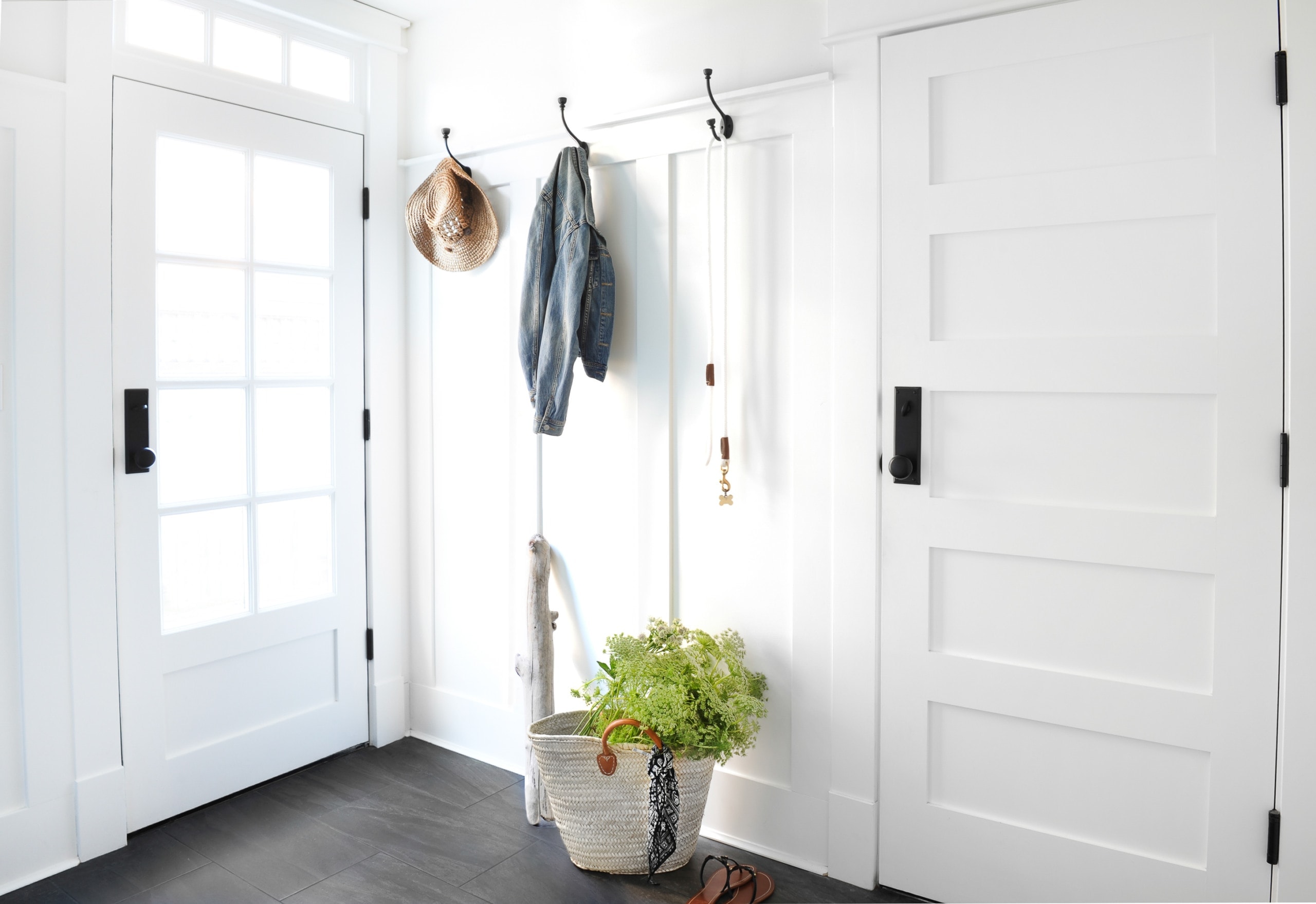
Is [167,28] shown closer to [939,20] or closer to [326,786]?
[939,20]

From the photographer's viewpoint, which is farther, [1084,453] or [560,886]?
[560,886]

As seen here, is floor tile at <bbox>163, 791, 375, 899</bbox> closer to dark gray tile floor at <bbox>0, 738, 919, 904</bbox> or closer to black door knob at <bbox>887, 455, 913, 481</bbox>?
dark gray tile floor at <bbox>0, 738, 919, 904</bbox>

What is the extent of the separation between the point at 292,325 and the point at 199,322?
0.28 metres

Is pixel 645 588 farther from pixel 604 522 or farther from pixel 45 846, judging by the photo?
pixel 45 846

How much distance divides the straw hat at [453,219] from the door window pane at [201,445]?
2.39 feet

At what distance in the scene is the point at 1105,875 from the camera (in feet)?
5.96

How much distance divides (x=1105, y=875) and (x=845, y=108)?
1760 millimetres

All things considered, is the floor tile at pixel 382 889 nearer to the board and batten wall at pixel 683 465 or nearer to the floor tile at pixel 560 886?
the floor tile at pixel 560 886

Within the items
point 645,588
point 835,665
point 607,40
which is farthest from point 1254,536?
point 607,40

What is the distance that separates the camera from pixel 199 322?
2.41 m

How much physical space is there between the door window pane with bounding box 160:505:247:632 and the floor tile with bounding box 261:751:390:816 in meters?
0.54

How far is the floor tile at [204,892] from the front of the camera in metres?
2.01

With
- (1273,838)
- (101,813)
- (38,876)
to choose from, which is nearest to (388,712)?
(101,813)

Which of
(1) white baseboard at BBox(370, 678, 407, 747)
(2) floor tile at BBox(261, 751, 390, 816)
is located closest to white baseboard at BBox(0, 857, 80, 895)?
(2) floor tile at BBox(261, 751, 390, 816)
